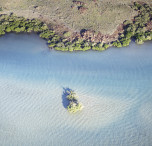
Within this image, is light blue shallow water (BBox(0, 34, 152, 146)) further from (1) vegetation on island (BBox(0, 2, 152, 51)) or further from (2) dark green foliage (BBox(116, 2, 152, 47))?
(2) dark green foliage (BBox(116, 2, 152, 47))

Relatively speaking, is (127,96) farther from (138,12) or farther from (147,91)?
(138,12)

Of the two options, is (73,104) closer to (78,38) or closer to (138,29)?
(78,38)

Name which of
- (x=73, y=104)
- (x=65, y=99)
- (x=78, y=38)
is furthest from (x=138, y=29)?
(x=73, y=104)

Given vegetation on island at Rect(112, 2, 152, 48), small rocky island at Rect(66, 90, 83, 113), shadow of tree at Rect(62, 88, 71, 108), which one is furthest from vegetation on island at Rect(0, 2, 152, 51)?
small rocky island at Rect(66, 90, 83, 113)

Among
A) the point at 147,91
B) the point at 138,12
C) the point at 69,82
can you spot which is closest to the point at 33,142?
the point at 69,82

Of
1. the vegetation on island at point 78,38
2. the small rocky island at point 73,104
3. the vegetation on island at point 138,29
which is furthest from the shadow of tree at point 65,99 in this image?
the vegetation on island at point 138,29

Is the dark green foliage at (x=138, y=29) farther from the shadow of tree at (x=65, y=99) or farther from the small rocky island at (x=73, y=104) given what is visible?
the small rocky island at (x=73, y=104)

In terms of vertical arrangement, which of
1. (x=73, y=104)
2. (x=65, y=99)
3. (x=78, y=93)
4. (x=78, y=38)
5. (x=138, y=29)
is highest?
(x=138, y=29)
